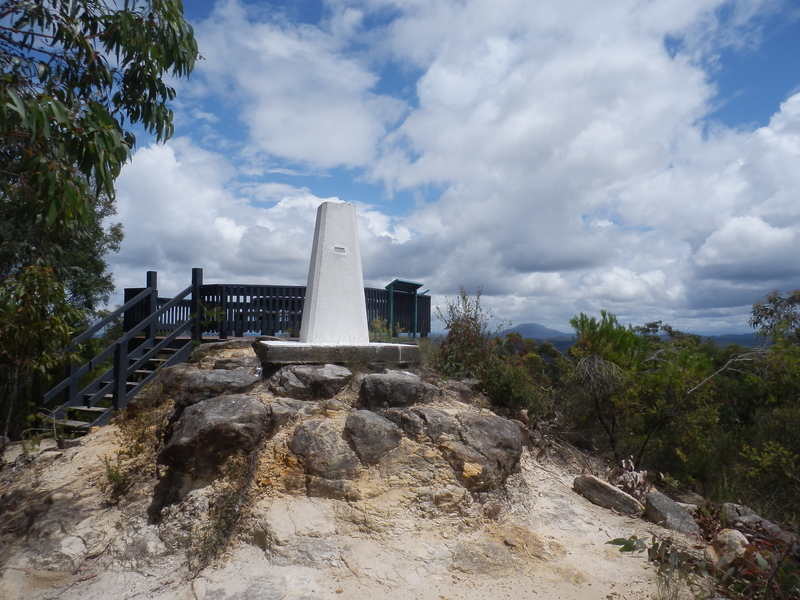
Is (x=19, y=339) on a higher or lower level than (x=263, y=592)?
higher

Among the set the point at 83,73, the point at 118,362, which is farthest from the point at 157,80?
the point at 118,362

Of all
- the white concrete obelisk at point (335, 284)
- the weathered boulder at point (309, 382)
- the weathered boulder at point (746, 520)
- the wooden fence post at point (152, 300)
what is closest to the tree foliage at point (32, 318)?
the weathered boulder at point (309, 382)

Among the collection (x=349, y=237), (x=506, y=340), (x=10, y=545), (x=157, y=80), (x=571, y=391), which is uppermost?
(x=157, y=80)

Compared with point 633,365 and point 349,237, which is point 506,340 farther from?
point 349,237

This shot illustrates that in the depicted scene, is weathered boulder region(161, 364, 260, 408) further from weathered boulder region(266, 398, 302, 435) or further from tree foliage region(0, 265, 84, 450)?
tree foliage region(0, 265, 84, 450)

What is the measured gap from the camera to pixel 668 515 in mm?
5887

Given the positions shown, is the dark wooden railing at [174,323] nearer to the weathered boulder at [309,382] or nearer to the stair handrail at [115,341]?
the stair handrail at [115,341]

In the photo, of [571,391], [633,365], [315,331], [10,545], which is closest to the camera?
[10,545]

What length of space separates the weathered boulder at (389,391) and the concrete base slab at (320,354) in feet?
2.19

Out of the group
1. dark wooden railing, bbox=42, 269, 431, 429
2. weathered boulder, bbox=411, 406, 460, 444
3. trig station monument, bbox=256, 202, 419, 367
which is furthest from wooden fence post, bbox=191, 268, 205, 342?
weathered boulder, bbox=411, 406, 460, 444

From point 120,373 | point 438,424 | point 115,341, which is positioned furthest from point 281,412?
point 115,341

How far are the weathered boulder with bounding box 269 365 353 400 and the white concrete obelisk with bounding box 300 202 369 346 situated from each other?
0.86 m

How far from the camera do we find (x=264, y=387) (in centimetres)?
709

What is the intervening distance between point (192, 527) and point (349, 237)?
4348mm
